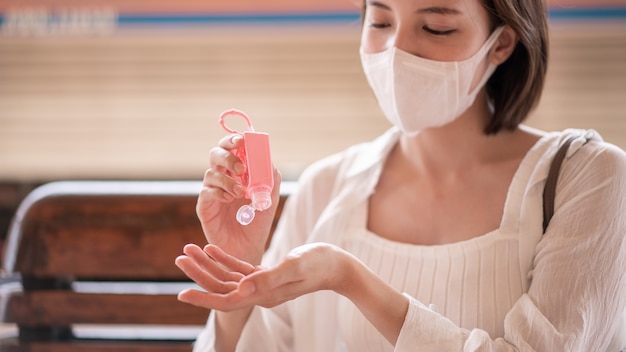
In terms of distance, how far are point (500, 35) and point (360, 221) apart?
0.60 metres

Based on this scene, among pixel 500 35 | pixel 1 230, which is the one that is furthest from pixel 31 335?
pixel 1 230

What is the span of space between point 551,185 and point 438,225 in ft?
0.97

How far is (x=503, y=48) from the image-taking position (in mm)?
1982

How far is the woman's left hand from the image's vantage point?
4.67ft

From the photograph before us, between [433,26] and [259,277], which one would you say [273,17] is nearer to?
[433,26]

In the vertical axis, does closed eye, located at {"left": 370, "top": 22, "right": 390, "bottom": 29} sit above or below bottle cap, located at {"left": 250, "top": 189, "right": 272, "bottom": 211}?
above

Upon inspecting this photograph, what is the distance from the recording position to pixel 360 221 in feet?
6.70

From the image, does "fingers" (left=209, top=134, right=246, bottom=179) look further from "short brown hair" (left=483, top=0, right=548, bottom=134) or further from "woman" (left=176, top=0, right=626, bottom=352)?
"short brown hair" (left=483, top=0, right=548, bottom=134)

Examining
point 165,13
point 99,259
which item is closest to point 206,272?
point 99,259

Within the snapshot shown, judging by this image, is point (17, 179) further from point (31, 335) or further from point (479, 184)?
point (479, 184)

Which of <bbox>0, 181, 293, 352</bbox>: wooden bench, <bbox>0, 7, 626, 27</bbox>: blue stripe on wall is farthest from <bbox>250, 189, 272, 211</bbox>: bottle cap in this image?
<bbox>0, 7, 626, 27</bbox>: blue stripe on wall

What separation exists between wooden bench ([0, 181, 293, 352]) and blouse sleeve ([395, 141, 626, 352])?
33.1 inches

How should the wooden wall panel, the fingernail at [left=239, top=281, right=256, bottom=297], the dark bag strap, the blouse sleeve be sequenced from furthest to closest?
the wooden wall panel
the dark bag strap
the blouse sleeve
the fingernail at [left=239, top=281, right=256, bottom=297]

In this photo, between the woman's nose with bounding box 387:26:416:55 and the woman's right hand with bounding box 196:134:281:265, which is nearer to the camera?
the woman's right hand with bounding box 196:134:281:265
